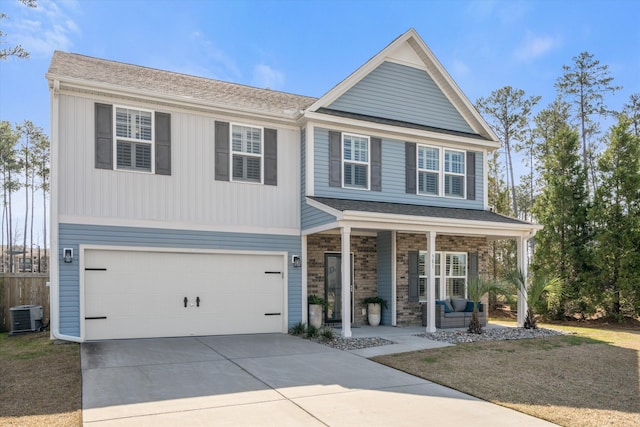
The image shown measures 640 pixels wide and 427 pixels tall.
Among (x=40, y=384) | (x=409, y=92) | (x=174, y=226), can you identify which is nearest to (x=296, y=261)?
(x=174, y=226)

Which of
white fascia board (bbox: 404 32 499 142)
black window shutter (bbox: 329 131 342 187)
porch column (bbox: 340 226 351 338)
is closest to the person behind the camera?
porch column (bbox: 340 226 351 338)

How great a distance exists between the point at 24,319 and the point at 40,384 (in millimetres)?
5782

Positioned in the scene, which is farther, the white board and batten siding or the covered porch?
the covered porch

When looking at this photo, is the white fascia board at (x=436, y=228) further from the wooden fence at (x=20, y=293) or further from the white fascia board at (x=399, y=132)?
the wooden fence at (x=20, y=293)

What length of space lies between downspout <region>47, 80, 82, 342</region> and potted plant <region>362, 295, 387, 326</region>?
7.15 meters

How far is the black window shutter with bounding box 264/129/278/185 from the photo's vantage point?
41.2ft

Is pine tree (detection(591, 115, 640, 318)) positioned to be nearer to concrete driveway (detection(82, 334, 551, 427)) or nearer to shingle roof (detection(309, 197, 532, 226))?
shingle roof (detection(309, 197, 532, 226))

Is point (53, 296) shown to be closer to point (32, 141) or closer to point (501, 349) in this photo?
point (501, 349)

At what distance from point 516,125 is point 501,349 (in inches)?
827

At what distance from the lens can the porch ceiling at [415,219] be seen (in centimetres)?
1138

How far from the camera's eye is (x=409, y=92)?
1444 cm

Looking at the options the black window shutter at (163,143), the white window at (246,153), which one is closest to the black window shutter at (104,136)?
the black window shutter at (163,143)

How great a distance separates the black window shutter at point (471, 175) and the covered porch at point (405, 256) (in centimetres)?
62

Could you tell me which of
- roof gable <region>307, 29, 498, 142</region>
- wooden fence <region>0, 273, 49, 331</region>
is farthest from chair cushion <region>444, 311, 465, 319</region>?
wooden fence <region>0, 273, 49, 331</region>
